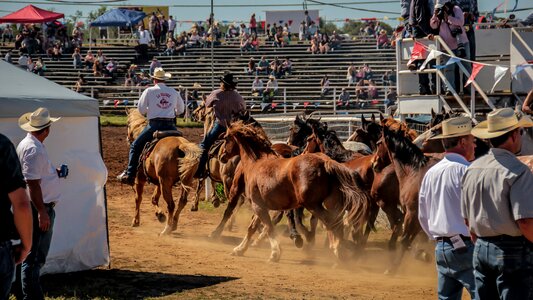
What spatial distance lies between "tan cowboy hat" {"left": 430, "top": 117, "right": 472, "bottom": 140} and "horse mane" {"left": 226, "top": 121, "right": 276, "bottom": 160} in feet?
21.5

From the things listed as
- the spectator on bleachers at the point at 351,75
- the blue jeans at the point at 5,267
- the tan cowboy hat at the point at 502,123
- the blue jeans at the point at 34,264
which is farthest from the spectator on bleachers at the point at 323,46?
the blue jeans at the point at 5,267

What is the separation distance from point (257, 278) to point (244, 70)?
30.9m

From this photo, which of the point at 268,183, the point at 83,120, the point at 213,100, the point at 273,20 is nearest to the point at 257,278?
the point at 268,183

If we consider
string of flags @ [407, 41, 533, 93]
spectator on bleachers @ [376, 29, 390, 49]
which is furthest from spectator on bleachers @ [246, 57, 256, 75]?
string of flags @ [407, 41, 533, 93]

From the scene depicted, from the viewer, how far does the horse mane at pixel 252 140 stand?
12.6m

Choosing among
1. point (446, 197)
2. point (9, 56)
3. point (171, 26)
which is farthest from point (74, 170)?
point (171, 26)

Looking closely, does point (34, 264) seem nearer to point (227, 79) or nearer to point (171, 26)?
point (227, 79)

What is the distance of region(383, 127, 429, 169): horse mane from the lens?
10.1 meters

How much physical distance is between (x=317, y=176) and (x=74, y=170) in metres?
3.16

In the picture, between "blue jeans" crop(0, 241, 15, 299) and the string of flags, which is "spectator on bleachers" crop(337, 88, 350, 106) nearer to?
the string of flags

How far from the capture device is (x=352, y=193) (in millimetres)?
11039

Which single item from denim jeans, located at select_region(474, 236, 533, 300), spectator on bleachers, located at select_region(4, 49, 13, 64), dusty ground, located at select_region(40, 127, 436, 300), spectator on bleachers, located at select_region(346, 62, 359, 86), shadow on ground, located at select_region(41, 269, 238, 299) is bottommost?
dusty ground, located at select_region(40, 127, 436, 300)

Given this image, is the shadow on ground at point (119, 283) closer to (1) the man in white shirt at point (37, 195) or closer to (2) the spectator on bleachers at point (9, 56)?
(1) the man in white shirt at point (37, 195)

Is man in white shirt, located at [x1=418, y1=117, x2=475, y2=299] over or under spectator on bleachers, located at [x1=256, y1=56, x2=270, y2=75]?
under
